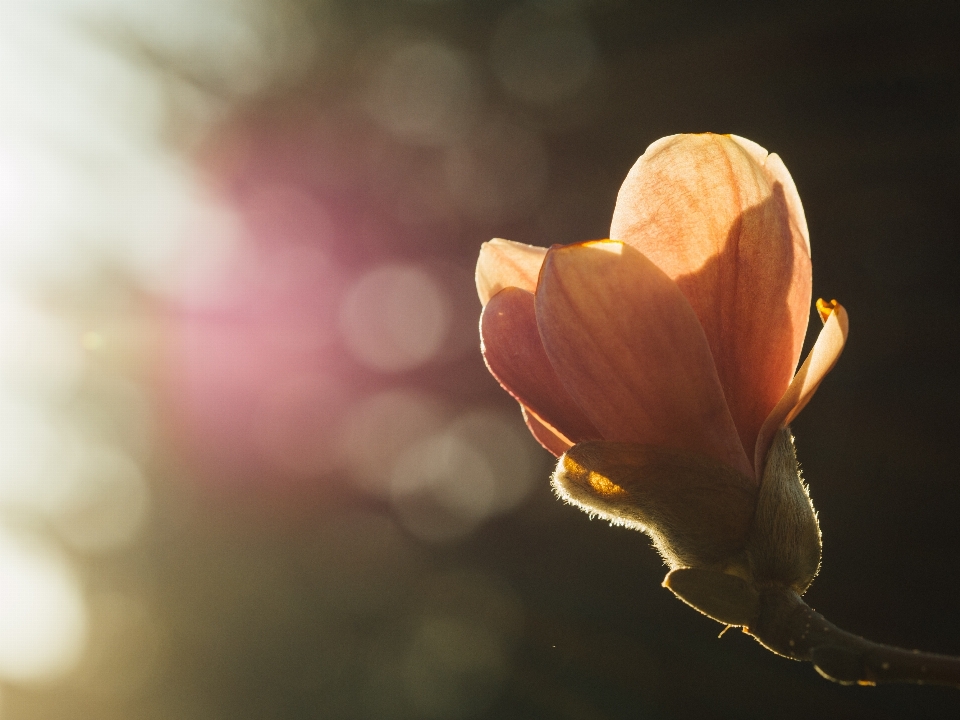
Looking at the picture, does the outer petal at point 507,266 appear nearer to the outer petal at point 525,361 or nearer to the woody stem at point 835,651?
the outer petal at point 525,361

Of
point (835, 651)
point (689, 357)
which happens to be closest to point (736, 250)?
point (689, 357)

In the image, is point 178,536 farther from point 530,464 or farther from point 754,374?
point 754,374

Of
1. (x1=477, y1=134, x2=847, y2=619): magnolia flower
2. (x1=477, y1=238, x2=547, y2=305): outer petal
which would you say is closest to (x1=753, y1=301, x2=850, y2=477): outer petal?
(x1=477, y1=134, x2=847, y2=619): magnolia flower

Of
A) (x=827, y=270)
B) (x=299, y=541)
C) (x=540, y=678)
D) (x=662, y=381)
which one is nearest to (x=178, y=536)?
(x=299, y=541)

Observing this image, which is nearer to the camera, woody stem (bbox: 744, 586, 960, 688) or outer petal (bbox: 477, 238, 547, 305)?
woody stem (bbox: 744, 586, 960, 688)

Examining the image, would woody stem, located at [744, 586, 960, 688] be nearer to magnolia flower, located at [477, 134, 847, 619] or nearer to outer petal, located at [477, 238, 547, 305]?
magnolia flower, located at [477, 134, 847, 619]
